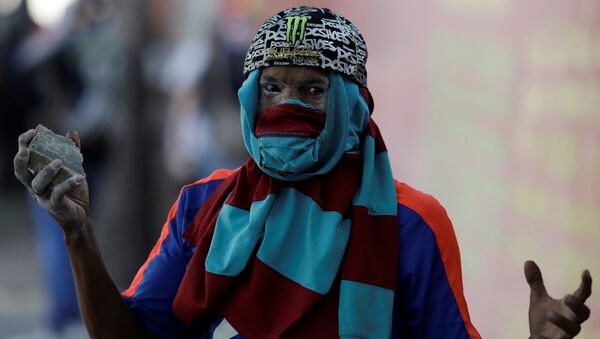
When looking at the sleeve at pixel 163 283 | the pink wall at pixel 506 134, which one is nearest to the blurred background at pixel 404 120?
the pink wall at pixel 506 134

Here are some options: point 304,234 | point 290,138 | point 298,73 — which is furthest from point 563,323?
point 298,73

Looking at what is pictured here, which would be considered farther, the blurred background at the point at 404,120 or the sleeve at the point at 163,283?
the blurred background at the point at 404,120

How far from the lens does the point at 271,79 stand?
300 cm

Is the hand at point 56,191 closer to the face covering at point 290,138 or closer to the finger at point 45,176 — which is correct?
the finger at point 45,176

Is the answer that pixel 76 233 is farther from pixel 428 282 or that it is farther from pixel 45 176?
pixel 428 282

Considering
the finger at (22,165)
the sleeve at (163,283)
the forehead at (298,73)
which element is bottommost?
the sleeve at (163,283)

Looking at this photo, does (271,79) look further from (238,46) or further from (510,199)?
(238,46)

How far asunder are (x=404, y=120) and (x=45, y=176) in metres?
3.44

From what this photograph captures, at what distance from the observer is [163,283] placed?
3086 millimetres

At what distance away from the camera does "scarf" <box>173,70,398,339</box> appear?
2838mm

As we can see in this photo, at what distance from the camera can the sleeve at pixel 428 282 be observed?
2.83 m

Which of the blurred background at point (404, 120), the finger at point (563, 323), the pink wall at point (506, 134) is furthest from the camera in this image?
the blurred background at point (404, 120)

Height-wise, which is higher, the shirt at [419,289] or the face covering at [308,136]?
the face covering at [308,136]

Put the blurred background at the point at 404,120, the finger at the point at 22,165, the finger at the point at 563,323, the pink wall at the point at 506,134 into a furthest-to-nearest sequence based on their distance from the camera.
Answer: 1. the blurred background at the point at 404,120
2. the pink wall at the point at 506,134
3. the finger at the point at 22,165
4. the finger at the point at 563,323
